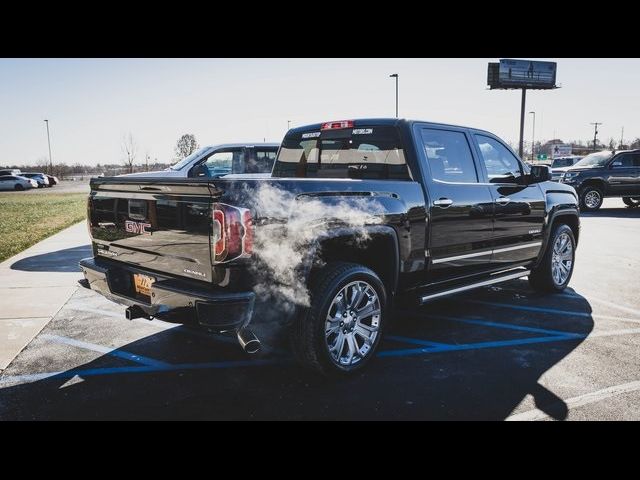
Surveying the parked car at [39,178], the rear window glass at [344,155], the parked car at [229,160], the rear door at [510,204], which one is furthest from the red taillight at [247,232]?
the parked car at [39,178]

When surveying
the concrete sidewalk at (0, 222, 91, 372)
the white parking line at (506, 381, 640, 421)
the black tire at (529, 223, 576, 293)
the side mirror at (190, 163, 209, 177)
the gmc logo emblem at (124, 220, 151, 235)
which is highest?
the side mirror at (190, 163, 209, 177)

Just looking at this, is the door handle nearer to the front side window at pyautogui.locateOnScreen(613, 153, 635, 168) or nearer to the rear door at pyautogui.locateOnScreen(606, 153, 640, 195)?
the rear door at pyautogui.locateOnScreen(606, 153, 640, 195)

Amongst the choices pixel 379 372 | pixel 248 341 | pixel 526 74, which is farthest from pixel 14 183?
pixel 526 74

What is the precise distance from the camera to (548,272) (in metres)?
6.19

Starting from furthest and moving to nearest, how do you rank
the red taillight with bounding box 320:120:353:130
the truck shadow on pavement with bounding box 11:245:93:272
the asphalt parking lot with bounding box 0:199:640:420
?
the truck shadow on pavement with bounding box 11:245:93:272, the red taillight with bounding box 320:120:353:130, the asphalt parking lot with bounding box 0:199:640:420

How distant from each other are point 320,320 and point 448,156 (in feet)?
7.34

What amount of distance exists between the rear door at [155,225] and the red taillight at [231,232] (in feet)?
0.26

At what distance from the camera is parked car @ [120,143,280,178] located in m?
9.40

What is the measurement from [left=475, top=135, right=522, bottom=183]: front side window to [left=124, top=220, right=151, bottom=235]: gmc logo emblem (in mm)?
3418

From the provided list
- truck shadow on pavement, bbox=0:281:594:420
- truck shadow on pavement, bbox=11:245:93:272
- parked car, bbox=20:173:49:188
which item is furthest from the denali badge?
parked car, bbox=20:173:49:188

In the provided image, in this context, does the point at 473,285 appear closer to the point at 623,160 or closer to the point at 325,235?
the point at 325,235

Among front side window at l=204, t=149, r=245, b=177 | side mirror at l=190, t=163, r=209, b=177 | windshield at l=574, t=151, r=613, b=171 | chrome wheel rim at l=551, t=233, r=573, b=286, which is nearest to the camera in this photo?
chrome wheel rim at l=551, t=233, r=573, b=286

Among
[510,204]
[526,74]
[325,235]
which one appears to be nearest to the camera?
[325,235]
